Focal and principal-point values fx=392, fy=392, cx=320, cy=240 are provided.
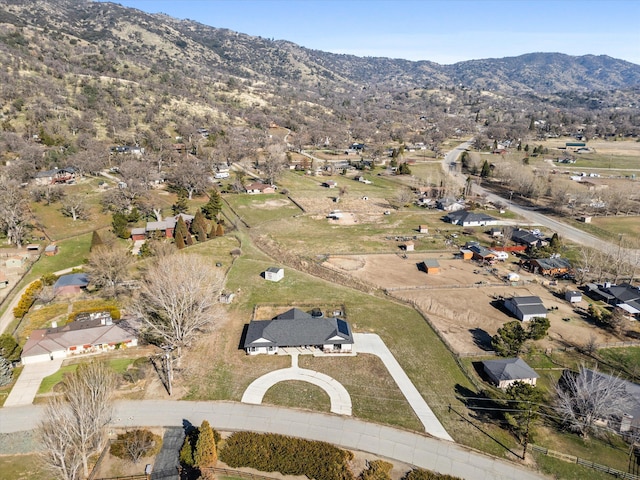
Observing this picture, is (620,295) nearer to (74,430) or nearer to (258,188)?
(74,430)

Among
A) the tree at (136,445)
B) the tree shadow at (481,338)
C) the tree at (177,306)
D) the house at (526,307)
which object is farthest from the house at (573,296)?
the tree at (136,445)

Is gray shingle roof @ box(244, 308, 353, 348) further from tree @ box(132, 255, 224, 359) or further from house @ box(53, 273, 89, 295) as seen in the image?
house @ box(53, 273, 89, 295)

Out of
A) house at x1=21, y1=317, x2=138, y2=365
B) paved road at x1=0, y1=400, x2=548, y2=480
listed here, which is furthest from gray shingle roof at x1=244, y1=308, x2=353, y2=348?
house at x1=21, y1=317, x2=138, y2=365

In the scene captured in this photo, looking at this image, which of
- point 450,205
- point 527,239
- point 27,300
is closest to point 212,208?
point 27,300

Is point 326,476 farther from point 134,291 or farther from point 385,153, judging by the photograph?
point 385,153

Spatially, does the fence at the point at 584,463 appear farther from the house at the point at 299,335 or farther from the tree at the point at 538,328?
the house at the point at 299,335
